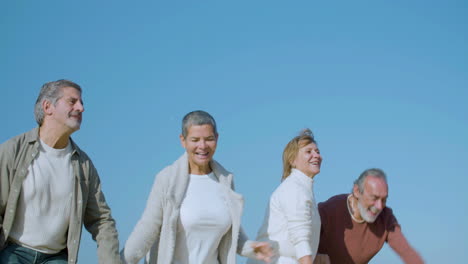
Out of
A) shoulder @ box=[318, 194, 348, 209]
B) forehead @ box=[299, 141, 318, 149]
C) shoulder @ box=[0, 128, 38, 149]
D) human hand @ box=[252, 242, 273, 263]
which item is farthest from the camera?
shoulder @ box=[318, 194, 348, 209]

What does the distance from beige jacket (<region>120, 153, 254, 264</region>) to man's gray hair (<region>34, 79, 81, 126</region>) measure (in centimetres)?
119

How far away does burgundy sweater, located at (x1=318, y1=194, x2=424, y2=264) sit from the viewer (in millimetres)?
7434

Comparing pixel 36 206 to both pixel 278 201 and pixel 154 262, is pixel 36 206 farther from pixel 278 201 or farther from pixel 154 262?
pixel 278 201

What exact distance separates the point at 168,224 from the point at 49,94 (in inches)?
63.9

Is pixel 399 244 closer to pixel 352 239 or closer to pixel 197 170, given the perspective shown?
pixel 352 239

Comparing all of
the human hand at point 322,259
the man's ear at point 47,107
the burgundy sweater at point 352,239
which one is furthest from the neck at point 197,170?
the burgundy sweater at point 352,239

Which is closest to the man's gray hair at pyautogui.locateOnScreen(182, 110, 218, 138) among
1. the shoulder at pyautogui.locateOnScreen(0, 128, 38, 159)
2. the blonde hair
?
the shoulder at pyautogui.locateOnScreen(0, 128, 38, 159)

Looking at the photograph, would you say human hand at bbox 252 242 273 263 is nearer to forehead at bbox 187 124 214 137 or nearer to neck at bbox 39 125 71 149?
forehead at bbox 187 124 214 137

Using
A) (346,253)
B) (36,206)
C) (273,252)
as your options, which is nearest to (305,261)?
(273,252)

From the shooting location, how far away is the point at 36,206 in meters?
5.63

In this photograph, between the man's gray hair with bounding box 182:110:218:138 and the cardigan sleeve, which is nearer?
the man's gray hair with bounding box 182:110:218:138

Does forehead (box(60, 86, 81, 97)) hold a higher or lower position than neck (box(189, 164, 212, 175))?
higher

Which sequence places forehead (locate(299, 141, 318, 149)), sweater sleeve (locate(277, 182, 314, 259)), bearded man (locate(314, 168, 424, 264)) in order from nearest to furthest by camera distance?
sweater sleeve (locate(277, 182, 314, 259)) → forehead (locate(299, 141, 318, 149)) → bearded man (locate(314, 168, 424, 264))

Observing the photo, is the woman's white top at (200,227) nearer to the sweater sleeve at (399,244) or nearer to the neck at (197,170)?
the neck at (197,170)
